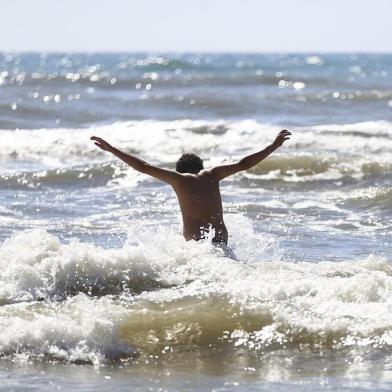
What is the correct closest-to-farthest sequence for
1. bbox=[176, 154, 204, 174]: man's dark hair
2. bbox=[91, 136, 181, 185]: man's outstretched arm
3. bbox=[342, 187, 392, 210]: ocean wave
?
bbox=[91, 136, 181, 185]: man's outstretched arm < bbox=[176, 154, 204, 174]: man's dark hair < bbox=[342, 187, 392, 210]: ocean wave

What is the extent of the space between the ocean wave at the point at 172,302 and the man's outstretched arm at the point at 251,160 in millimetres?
620

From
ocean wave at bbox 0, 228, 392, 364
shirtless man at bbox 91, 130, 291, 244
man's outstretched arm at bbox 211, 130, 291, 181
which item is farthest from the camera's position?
shirtless man at bbox 91, 130, 291, 244

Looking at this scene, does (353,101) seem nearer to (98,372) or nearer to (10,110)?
(10,110)

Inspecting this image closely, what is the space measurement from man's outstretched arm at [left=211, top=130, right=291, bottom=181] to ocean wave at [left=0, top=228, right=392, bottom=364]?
620 mm

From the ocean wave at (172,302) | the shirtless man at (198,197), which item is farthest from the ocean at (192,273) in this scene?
the shirtless man at (198,197)

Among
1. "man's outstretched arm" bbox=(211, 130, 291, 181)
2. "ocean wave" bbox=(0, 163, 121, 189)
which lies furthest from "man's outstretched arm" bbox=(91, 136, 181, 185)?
"ocean wave" bbox=(0, 163, 121, 189)

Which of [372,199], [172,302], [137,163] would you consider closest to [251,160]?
[137,163]

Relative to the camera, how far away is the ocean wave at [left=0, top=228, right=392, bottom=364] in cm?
677

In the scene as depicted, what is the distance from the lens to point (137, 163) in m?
8.05

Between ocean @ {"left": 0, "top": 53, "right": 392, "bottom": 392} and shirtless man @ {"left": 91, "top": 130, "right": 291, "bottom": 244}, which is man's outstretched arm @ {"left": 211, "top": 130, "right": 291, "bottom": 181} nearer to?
shirtless man @ {"left": 91, "top": 130, "right": 291, "bottom": 244}

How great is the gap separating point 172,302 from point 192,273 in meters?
0.56

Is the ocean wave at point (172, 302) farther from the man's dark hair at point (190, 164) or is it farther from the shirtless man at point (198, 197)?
the man's dark hair at point (190, 164)

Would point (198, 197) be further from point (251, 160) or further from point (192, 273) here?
point (192, 273)

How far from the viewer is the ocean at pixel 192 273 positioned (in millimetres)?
6437
